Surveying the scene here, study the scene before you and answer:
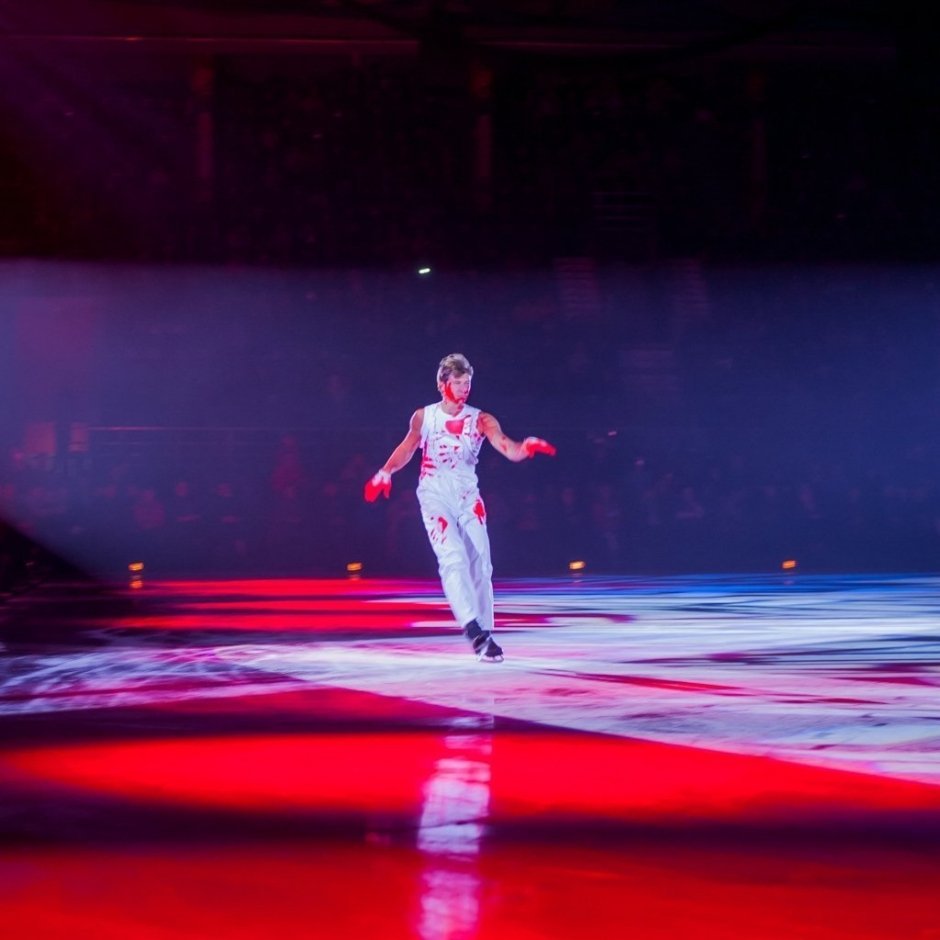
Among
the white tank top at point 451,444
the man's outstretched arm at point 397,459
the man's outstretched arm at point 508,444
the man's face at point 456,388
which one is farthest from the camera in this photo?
the man's outstretched arm at point 397,459

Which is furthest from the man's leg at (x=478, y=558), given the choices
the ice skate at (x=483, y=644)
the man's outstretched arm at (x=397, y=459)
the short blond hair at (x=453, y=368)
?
the short blond hair at (x=453, y=368)

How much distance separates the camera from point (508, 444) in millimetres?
8578

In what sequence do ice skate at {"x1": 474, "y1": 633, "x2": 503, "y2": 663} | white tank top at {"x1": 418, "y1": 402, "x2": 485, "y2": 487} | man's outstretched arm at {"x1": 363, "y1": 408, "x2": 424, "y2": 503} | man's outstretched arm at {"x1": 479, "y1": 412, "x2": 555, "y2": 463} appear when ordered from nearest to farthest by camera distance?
man's outstretched arm at {"x1": 479, "y1": 412, "x2": 555, "y2": 463} < ice skate at {"x1": 474, "y1": 633, "x2": 503, "y2": 663} < white tank top at {"x1": 418, "y1": 402, "x2": 485, "y2": 487} < man's outstretched arm at {"x1": 363, "y1": 408, "x2": 424, "y2": 503}

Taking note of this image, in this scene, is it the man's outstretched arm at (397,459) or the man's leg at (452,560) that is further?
the man's outstretched arm at (397,459)

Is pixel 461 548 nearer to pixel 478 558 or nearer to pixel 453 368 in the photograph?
pixel 478 558

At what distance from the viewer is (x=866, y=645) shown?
363 inches

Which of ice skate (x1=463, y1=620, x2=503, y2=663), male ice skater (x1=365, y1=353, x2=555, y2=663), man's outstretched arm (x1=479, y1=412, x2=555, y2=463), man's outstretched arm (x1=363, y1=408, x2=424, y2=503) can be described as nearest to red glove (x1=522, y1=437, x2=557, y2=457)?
man's outstretched arm (x1=479, y1=412, x2=555, y2=463)

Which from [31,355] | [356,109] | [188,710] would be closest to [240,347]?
[31,355]

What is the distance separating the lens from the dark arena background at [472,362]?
26.2 ft

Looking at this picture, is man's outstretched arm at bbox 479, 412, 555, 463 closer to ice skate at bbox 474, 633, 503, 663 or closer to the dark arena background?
ice skate at bbox 474, 633, 503, 663

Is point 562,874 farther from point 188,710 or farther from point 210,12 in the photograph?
point 210,12

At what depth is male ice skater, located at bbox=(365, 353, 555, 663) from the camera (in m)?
8.50

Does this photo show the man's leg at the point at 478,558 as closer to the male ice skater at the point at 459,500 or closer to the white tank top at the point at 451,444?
the male ice skater at the point at 459,500

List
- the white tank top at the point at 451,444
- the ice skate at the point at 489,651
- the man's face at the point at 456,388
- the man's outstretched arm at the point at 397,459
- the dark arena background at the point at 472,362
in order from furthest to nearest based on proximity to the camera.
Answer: the man's outstretched arm at the point at 397,459 < the white tank top at the point at 451,444 < the man's face at the point at 456,388 < the ice skate at the point at 489,651 < the dark arena background at the point at 472,362
